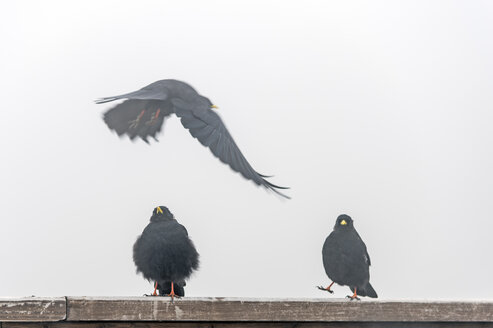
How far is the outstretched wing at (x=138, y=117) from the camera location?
627 cm

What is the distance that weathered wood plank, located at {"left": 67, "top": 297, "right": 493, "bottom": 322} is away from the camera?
3502mm

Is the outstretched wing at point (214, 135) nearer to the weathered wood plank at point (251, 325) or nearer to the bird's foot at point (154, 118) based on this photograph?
the bird's foot at point (154, 118)

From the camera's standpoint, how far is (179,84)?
6.23 metres

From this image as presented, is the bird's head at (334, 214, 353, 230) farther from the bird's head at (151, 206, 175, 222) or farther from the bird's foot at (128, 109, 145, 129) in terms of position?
the bird's foot at (128, 109, 145, 129)

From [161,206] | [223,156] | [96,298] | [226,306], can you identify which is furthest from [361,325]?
[161,206]

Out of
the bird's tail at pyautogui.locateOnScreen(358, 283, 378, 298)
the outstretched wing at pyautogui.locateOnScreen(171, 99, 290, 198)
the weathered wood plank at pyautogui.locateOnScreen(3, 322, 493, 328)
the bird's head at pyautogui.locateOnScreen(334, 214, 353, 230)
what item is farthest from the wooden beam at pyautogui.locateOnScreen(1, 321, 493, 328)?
the bird's head at pyautogui.locateOnScreen(334, 214, 353, 230)

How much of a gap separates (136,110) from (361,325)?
318 cm

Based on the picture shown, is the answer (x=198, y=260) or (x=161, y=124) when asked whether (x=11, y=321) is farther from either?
(x=161, y=124)

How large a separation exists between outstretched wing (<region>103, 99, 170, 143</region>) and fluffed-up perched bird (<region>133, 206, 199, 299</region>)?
844mm

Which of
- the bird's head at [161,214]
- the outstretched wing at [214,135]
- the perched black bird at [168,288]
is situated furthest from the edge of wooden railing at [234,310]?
the bird's head at [161,214]

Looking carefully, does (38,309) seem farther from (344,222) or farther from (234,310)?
(344,222)

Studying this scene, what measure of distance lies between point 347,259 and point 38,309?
3412 millimetres

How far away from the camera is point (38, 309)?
3469 millimetres

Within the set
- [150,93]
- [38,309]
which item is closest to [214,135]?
[150,93]
